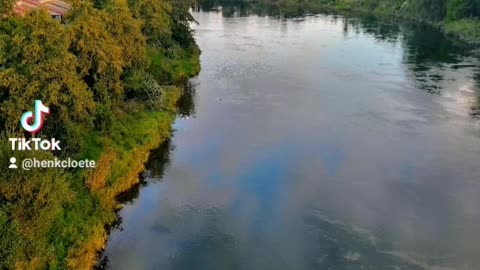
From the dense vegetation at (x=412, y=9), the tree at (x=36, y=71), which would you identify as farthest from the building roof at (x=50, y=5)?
the dense vegetation at (x=412, y=9)

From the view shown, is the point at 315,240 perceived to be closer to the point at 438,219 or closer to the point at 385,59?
the point at 438,219

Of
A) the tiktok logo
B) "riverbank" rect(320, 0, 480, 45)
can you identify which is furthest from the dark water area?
"riverbank" rect(320, 0, 480, 45)

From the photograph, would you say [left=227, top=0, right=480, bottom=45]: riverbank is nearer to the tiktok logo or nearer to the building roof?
the building roof

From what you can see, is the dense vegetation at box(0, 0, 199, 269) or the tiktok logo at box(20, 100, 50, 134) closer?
the dense vegetation at box(0, 0, 199, 269)

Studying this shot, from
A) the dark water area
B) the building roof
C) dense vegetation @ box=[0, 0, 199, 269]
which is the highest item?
the building roof

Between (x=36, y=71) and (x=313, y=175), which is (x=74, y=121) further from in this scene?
(x=313, y=175)
